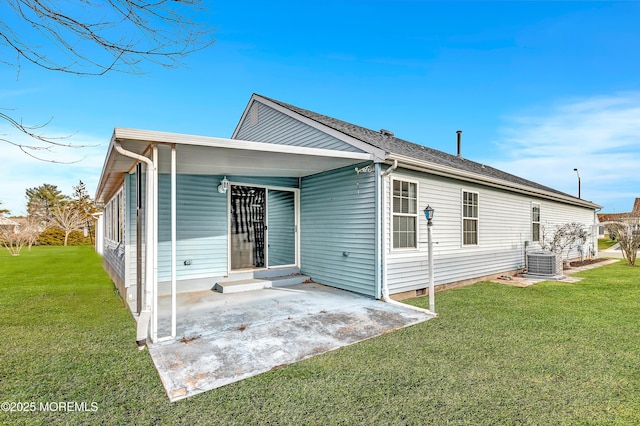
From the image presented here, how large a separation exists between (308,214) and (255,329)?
3752 millimetres

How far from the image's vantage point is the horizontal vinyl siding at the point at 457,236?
6422 millimetres

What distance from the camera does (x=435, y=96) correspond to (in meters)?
12.9

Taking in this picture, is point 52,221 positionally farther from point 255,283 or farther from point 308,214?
point 308,214

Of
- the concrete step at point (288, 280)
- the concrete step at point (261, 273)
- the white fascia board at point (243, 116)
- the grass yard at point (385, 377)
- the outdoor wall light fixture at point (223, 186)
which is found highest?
the white fascia board at point (243, 116)

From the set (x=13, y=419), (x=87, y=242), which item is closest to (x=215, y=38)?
(x=13, y=419)

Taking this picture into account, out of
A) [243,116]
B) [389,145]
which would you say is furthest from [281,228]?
[243,116]

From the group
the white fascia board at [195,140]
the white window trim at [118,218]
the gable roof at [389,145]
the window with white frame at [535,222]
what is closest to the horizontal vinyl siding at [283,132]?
the gable roof at [389,145]

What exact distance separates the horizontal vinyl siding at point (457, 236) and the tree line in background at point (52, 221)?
68.5 ft

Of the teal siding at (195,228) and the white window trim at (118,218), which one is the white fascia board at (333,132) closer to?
the teal siding at (195,228)

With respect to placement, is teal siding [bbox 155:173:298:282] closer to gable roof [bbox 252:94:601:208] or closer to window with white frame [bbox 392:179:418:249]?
gable roof [bbox 252:94:601:208]

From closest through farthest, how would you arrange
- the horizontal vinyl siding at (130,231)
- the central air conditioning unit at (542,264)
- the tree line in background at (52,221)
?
the horizontal vinyl siding at (130,231) < the central air conditioning unit at (542,264) < the tree line in background at (52,221)

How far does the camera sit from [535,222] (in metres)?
10.8

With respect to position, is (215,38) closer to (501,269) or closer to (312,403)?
(312,403)

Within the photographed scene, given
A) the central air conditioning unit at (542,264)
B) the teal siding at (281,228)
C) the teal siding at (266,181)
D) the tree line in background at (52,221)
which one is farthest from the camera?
the tree line in background at (52,221)
